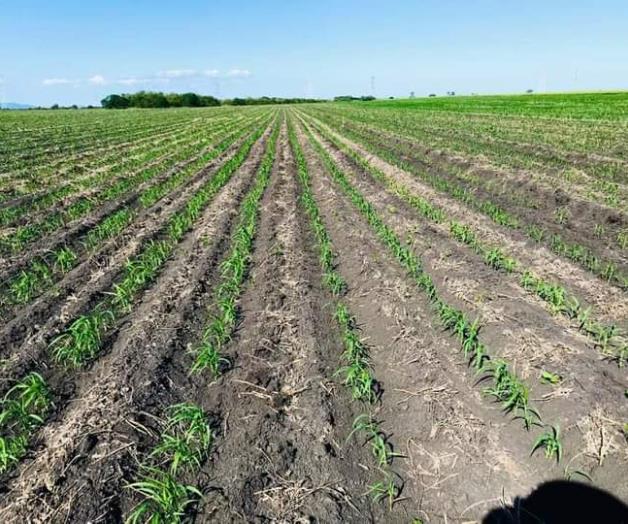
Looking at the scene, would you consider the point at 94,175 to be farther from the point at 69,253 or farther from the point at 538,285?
the point at 538,285

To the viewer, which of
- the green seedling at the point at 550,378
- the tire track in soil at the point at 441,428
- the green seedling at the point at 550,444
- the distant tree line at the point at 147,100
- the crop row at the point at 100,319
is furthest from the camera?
the distant tree line at the point at 147,100

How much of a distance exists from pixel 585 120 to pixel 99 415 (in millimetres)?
31081

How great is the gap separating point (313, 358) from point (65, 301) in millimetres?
4056

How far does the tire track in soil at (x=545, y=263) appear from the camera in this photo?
5.93 metres

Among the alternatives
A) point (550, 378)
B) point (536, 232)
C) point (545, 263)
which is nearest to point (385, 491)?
point (550, 378)

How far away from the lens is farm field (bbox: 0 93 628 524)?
3504 millimetres

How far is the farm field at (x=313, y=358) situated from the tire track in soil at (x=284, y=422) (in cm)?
2

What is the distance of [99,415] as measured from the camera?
4.19 m

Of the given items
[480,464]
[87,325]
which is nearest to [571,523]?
[480,464]

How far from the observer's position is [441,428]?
4.11 metres

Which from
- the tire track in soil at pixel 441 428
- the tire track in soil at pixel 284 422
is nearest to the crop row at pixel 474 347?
the tire track in soil at pixel 441 428

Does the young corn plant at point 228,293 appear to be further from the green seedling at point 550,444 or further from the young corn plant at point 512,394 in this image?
the green seedling at point 550,444

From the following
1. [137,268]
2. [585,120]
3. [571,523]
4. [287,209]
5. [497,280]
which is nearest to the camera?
[571,523]

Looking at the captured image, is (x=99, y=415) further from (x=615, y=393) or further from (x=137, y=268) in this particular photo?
(x=615, y=393)
